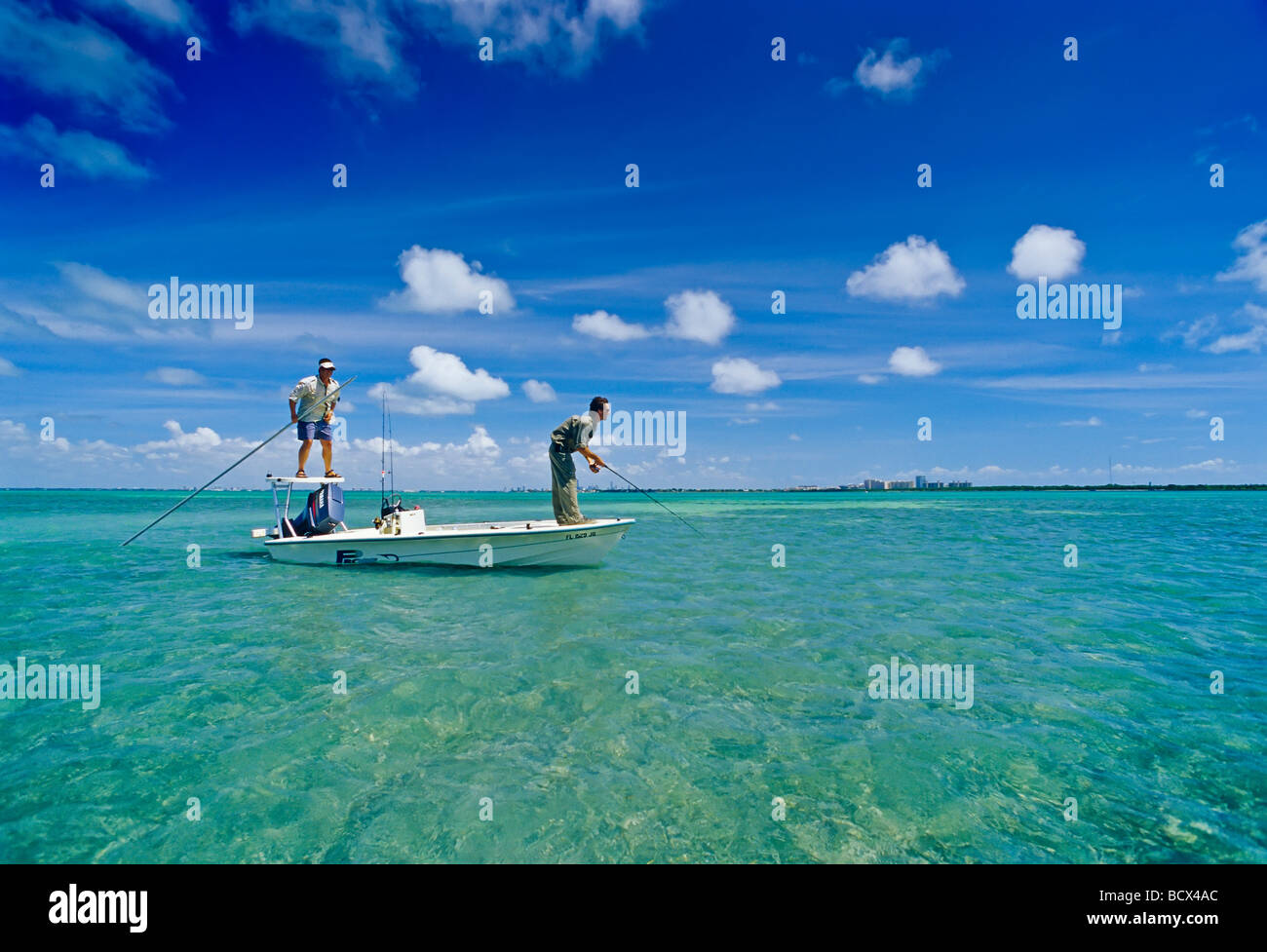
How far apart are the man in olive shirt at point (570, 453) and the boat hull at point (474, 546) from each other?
2.15ft

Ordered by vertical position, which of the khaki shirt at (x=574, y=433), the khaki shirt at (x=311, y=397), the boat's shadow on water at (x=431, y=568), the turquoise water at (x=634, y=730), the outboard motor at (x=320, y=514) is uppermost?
the khaki shirt at (x=311, y=397)

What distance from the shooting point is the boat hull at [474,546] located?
58.6ft

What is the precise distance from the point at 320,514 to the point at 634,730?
56.7 feet

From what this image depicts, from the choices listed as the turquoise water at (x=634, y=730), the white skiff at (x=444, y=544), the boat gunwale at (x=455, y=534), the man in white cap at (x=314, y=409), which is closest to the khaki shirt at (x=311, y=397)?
the man in white cap at (x=314, y=409)

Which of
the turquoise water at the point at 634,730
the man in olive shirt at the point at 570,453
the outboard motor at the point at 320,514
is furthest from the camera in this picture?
the outboard motor at the point at 320,514

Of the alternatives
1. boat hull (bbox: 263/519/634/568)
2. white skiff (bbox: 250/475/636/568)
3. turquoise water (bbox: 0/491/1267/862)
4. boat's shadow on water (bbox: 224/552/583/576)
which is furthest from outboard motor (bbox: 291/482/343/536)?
turquoise water (bbox: 0/491/1267/862)

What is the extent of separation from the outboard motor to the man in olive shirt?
8.40 m

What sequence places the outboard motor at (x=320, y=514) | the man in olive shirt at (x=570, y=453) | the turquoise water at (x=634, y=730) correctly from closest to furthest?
the turquoise water at (x=634, y=730) → the man in olive shirt at (x=570, y=453) → the outboard motor at (x=320, y=514)

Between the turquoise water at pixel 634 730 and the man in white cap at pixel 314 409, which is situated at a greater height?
the man in white cap at pixel 314 409

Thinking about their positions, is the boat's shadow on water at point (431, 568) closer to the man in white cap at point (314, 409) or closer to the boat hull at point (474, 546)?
the boat hull at point (474, 546)

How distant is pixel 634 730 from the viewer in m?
6.88
